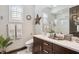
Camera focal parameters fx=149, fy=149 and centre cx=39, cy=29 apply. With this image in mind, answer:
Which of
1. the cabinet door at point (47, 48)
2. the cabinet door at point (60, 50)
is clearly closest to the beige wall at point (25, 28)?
the cabinet door at point (47, 48)

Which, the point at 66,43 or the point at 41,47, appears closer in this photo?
the point at 66,43

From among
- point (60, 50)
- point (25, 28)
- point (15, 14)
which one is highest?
point (15, 14)

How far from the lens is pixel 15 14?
1.89 meters

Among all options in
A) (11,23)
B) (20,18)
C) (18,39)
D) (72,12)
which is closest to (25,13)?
(20,18)

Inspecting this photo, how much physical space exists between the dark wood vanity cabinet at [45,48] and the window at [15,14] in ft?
1.08

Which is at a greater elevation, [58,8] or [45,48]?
[58,8]

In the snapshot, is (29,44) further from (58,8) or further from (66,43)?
(58,8)

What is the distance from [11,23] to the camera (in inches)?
74.4

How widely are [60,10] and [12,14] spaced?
0.61m

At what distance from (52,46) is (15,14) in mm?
625

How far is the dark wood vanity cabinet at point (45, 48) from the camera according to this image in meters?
1.88

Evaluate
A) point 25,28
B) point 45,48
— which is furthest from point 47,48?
point 25,28

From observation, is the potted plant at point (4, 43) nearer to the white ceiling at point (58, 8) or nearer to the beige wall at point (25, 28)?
the beige wall at point (25, 28)

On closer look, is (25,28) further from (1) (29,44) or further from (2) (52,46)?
(2) (52,46)
